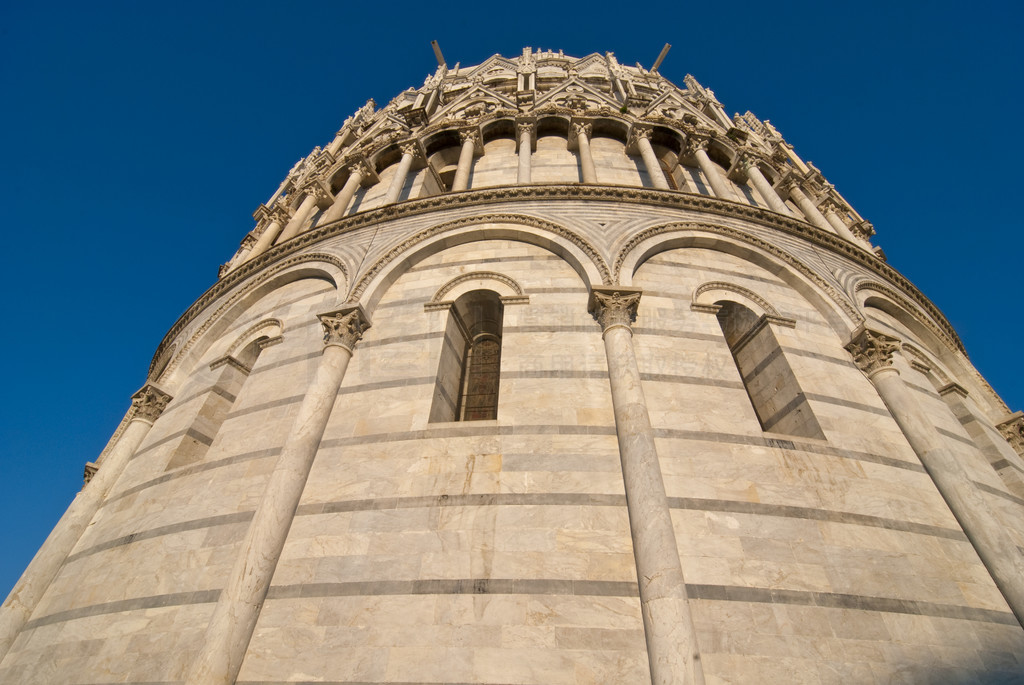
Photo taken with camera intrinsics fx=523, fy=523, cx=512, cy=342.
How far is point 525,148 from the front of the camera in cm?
1190

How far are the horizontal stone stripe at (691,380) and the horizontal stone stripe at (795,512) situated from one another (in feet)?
5.85

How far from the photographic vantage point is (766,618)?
4.87m

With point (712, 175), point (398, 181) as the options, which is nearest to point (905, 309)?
point (712, 175)

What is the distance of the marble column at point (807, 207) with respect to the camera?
12344 mm

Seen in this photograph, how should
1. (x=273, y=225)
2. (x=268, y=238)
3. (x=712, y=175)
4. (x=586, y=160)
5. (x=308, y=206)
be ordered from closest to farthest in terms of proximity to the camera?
(x=586, y=160) → (x=712, y=175) → (x=268, y=238) → (x=308, y=206) → (x=273, y=225)

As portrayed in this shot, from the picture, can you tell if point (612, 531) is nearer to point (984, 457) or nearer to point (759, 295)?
point (759, 295)

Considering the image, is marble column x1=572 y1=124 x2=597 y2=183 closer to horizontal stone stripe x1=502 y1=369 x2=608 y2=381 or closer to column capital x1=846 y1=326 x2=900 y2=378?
horizontal stone stripe x1=502 y1=369 x2=608 y2=381

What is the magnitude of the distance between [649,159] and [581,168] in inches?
61.2

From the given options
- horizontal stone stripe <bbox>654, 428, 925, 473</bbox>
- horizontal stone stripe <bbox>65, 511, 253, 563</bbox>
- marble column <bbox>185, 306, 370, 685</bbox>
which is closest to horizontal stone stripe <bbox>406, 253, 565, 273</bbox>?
marble column <bbox>185, 306, 370, 685</bbox>

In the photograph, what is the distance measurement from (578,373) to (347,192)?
27.5 ft

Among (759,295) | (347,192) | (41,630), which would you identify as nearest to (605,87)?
(347,192)

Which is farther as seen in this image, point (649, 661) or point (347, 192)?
point (347, 192)

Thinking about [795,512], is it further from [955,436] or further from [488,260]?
[488,260]

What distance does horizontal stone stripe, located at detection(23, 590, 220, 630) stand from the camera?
5.60m
